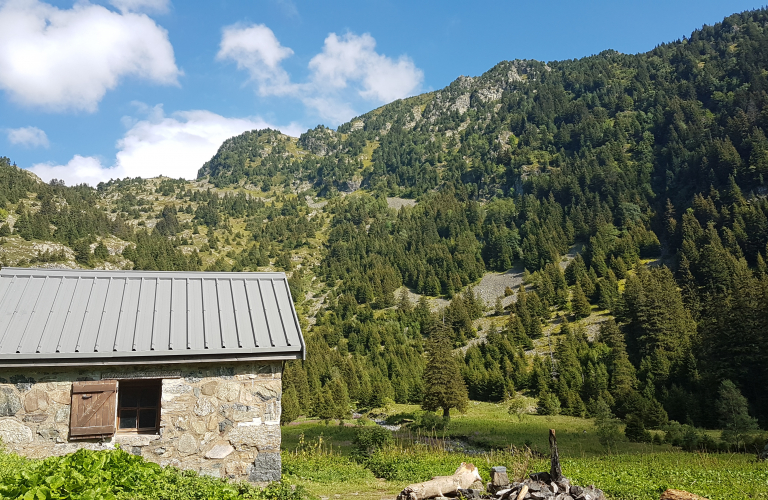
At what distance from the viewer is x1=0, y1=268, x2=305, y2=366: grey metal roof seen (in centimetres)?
876

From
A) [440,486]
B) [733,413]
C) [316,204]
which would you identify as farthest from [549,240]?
[316,204]

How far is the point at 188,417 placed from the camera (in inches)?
361

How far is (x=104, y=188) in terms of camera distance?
196 metres

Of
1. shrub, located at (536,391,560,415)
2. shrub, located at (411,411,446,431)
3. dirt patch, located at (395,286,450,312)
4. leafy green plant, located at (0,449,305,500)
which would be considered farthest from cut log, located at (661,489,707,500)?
dirt patch, located at (395,286,450,312)

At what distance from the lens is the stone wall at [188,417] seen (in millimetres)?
8586

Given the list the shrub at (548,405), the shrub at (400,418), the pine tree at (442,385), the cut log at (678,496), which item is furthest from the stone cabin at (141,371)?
the shrub at (548,405)

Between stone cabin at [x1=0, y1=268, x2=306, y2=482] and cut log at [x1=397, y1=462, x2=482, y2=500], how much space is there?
9.40 feet

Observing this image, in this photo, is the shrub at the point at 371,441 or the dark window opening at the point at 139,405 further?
the shrub at the point at 371,441

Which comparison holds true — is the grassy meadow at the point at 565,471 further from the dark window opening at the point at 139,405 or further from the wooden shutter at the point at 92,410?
the wooden shutter at the point at 92,410

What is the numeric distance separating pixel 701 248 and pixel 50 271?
283 feet

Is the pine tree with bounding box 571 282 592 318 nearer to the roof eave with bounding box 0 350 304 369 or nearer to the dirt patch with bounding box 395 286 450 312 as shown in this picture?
the dirt patch with bounding box 395 286 450 312

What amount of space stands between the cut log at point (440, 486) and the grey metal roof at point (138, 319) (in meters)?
3.74

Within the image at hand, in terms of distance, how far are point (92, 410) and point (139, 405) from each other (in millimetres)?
1098

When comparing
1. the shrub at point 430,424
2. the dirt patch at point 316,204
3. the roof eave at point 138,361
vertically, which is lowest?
the shrub at point 430,424
